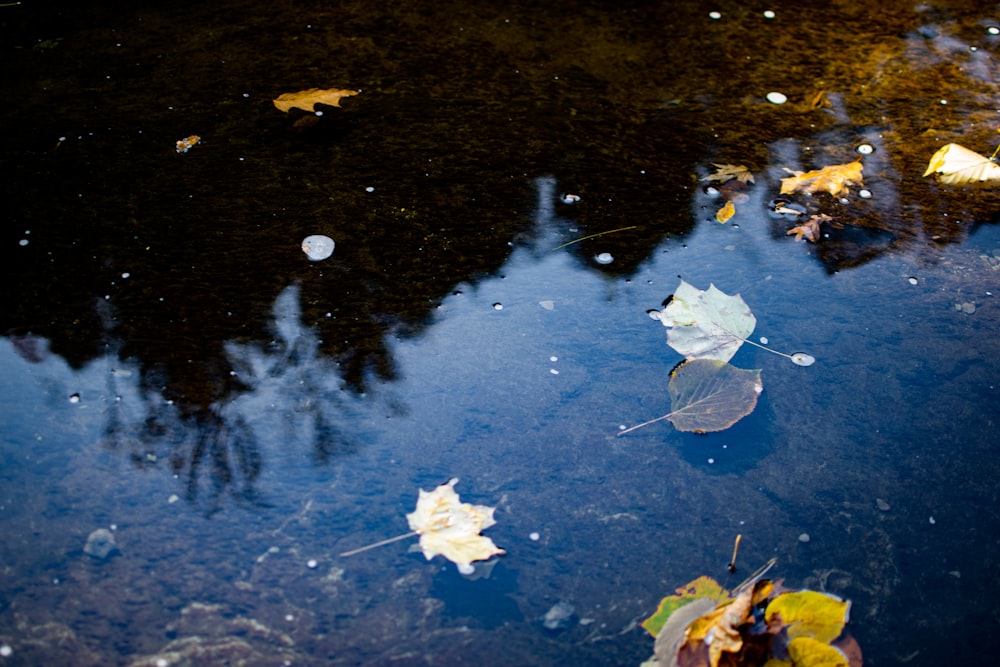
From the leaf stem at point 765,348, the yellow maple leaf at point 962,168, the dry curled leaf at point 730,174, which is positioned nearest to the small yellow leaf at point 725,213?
the dry curled leaf at point 730,174

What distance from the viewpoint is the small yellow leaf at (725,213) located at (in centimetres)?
185

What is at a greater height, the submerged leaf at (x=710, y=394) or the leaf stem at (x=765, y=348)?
the leaf stem at (x=765, y=348)

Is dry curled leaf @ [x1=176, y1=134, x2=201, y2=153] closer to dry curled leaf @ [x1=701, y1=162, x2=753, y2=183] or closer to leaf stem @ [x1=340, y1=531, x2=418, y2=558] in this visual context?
leaf stem @ [x1=340, y1=531, x2=418, y2=558]

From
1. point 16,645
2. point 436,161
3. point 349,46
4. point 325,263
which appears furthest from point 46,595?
point 349,46

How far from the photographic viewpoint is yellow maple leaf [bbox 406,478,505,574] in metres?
1.25

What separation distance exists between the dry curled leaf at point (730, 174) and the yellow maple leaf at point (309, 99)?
1.13m

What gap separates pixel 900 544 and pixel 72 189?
2.09m

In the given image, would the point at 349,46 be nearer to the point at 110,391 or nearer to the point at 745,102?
the point at 745,102

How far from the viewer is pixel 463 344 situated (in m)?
1.56

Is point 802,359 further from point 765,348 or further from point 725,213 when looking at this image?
point 725,213

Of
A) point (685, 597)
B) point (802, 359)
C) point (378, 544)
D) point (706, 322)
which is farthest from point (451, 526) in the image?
point (802, 359)

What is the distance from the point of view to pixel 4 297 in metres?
1.61

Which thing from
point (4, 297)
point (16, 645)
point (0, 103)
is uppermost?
point (0, 103)

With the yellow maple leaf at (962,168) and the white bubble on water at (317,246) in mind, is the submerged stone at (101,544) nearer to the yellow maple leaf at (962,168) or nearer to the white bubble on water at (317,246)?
the white bubble on water at (317,246)
